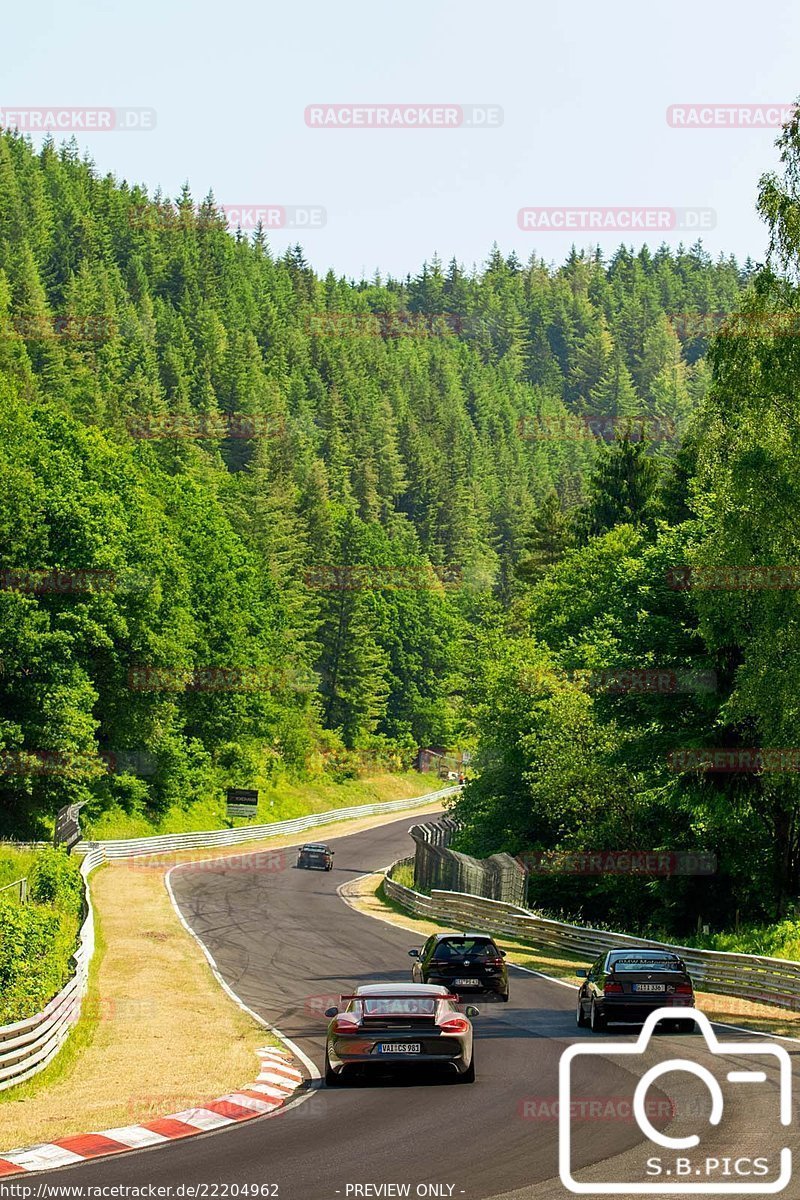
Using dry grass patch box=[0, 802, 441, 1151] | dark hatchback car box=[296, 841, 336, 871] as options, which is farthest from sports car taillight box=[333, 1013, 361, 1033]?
dark hatchback car box=[296, 841, 336, 871]

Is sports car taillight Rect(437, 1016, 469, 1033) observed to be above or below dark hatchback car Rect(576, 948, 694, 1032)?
above

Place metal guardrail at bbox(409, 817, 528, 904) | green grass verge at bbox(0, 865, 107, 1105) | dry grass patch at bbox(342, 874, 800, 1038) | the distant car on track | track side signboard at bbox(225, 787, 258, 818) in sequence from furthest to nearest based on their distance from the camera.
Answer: track side signboard at bbox(225, 787, 258, 818)
metal guardrail at bbox(409, 817, 528, 904)
dry grass patch at bbox(342, 874, 800, 1038)
green grass verge at bbox(0, 865, 107, 1105)
the distant car on track

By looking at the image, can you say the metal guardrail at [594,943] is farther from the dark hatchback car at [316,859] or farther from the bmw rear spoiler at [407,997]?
the bmw rear spoiler at [407,997]

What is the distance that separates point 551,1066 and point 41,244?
194 meters

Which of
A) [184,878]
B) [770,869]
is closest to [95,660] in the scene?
[184,878]

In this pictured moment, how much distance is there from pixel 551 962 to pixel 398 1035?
22330 mm

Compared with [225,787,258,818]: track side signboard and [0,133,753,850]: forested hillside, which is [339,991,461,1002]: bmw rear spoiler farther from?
[225,787,258,818]: track side signboard

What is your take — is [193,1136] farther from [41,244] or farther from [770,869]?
[41,244]

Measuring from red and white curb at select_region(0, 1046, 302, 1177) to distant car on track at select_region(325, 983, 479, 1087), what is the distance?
870 mm

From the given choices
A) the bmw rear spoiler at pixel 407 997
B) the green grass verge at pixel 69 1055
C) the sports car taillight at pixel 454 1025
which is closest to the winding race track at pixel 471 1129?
the sports car taillight at pixel 454 1025

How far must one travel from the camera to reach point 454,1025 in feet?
58.3

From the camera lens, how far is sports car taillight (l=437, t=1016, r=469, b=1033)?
695 inches

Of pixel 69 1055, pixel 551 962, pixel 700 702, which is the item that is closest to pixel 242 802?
pixel 551 962

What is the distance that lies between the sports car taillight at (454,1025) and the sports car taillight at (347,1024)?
102cm
